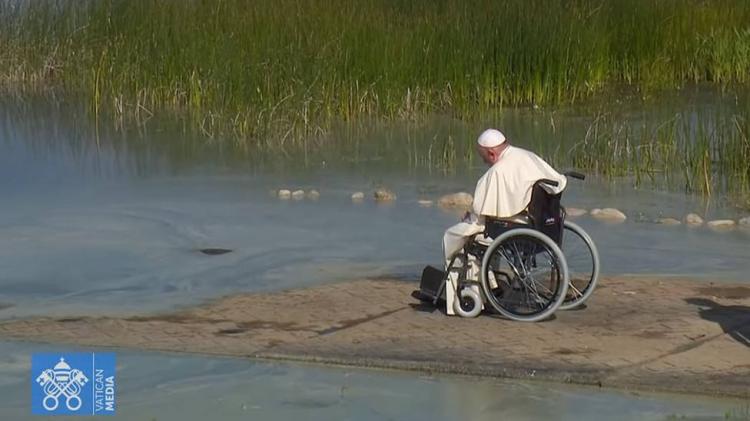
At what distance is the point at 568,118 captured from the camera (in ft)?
60.6

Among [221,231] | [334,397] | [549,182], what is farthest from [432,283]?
[221,231]

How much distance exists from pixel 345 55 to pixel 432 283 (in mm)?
9043

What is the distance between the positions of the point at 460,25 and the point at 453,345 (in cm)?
1106

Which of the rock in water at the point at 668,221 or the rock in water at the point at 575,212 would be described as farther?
the rock in water at the point at 575,212

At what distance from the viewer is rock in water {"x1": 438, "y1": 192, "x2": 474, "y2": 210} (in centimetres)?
1339

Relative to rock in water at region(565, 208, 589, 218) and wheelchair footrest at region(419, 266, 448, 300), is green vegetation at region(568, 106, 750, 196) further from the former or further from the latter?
wheelchair footrest at region(419, 266, 448, 300)

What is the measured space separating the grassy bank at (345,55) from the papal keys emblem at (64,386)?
978cm

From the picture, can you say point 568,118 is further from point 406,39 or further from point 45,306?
point 45,306

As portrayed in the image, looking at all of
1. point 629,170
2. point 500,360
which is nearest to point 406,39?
point 629,170

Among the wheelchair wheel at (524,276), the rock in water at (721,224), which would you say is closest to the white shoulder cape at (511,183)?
the wheelchair wheel at (524,276)

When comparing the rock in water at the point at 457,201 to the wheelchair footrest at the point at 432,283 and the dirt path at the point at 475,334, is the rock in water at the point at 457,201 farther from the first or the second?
the wheelchair footrest at the point at 432,283

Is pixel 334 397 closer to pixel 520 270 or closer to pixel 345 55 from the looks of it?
pixel 520 270

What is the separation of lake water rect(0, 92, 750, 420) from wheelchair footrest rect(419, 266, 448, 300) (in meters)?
1.09

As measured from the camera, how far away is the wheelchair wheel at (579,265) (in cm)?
948
